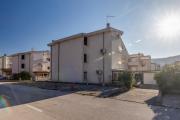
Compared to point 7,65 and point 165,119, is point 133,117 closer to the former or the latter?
point 165,119

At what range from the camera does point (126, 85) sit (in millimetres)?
18797

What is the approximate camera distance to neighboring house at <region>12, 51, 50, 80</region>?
49.6 m

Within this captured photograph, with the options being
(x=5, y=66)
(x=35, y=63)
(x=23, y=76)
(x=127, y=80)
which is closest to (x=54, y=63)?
(x=23, y=76)

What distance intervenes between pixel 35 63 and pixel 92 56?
25.9m

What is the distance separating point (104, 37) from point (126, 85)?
→ 11.2 metres

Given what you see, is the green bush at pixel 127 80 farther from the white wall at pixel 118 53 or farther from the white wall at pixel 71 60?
the white wall at pixel 71 60

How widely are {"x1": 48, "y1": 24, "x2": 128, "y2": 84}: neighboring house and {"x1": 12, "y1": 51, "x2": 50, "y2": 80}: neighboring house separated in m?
16.9

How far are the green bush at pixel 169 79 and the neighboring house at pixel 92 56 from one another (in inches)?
501

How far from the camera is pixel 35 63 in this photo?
49.8m

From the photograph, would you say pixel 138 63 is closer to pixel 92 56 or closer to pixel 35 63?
pixel 92 56

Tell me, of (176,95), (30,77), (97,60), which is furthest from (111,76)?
(30,77)

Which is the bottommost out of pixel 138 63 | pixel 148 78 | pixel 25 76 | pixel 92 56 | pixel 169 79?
pixel 25 76

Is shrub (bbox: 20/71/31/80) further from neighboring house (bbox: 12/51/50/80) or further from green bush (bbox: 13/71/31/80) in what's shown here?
neighboring house (bbox: 12/51/50/80)

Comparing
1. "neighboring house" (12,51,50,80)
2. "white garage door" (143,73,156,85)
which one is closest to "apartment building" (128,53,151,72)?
"white garage door" (143,73,156,85)
